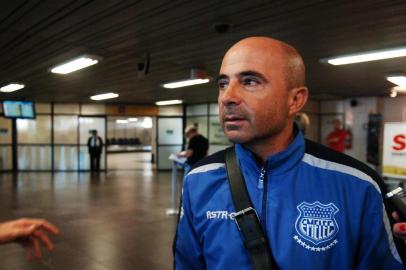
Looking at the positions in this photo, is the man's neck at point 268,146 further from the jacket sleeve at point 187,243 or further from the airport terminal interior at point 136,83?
the airport terminal interior at point 136,83

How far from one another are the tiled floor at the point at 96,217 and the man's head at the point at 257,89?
3.29 metres

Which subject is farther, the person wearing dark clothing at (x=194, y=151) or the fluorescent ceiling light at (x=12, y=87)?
the fluorescent ceiling light at (x=12, y=87)

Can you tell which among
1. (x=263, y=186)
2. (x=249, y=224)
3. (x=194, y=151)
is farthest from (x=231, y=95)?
(x=194, y=151)

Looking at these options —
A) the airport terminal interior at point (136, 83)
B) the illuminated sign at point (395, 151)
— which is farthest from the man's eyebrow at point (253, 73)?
the illuminated sign at point (395, 151)

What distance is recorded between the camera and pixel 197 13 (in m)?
3.43

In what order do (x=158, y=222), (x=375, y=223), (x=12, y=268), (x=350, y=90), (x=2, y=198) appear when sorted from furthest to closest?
(x=350, y=90) < (x=2, y=198) < (x=158, y=222) < (x=12, y=268) < (x=375, y=223)

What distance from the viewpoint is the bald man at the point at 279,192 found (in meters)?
1.16

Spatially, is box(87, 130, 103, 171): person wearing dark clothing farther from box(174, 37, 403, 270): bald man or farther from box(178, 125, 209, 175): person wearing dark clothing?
box(174, 37, 403, 270): bald man

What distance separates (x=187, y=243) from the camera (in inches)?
54.2

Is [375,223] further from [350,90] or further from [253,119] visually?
[350,90]

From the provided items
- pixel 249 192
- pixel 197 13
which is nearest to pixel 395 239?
pixel 249 192

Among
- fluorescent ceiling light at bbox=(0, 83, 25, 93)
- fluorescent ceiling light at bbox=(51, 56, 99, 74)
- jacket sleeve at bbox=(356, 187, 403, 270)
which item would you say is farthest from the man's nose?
fluorescent ceiling light at bbox=(0, 83, 25, 93)

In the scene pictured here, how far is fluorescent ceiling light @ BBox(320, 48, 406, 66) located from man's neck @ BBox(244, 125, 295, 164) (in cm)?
415

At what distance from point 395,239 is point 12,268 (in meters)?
4.24
